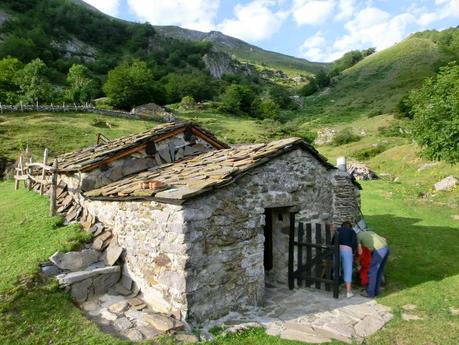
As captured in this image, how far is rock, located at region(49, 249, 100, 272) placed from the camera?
7.60 metres

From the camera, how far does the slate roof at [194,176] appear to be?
6895 mm

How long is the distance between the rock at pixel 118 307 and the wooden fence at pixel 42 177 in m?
4.43

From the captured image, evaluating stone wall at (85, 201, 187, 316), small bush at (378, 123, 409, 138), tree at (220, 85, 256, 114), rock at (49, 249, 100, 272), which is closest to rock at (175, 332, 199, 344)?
stone wall at (85, 201, 187, 316)

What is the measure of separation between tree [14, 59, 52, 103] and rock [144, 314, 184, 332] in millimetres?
47755

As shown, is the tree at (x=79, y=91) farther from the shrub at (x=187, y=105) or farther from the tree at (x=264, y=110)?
the tree at (x=264, y=110)

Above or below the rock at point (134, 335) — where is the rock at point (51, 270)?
above

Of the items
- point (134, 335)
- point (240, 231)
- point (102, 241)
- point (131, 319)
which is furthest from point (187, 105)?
point (134, 335)

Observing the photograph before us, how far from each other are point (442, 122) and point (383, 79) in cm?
9267

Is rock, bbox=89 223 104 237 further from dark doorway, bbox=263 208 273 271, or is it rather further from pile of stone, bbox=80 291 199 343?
dark doorway, bbox=263 208 273 271

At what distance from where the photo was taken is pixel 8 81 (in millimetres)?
52250

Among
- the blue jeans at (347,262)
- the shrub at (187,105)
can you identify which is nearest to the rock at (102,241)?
the blue jeans at (347,262)

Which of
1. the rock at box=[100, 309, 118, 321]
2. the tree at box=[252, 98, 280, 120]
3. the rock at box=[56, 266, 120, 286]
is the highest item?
the tree at box=[252, 98, 280, 120]

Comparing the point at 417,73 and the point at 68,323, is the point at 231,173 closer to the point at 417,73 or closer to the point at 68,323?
the point at 68,323

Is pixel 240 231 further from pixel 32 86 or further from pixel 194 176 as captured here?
pixel 32 86
